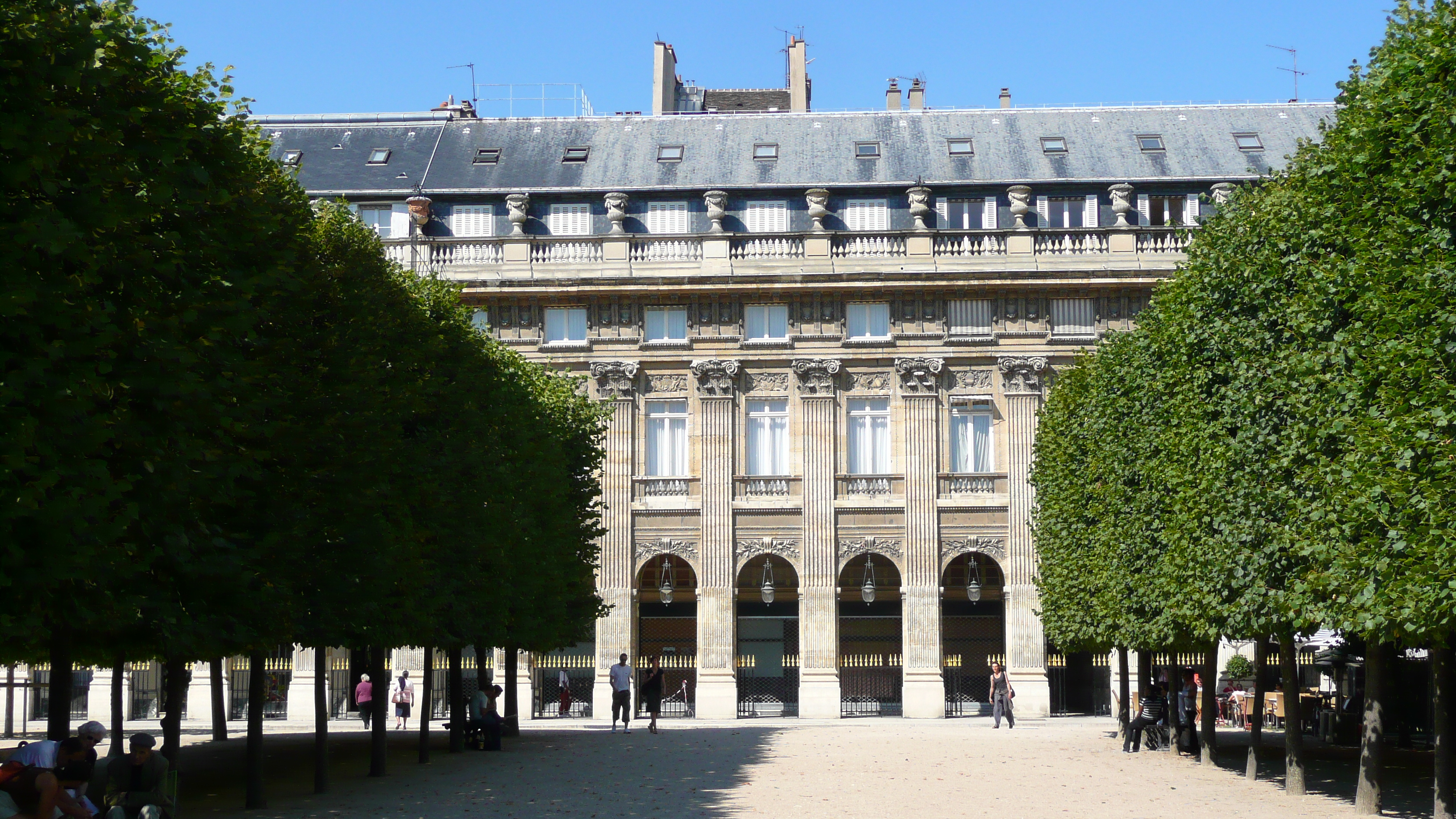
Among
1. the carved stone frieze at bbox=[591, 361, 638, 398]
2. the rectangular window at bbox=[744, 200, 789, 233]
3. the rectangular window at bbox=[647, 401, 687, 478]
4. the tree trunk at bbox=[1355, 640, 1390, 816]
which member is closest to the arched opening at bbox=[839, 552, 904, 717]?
the rectangular window at bbox=[647, 401, 687, 478]

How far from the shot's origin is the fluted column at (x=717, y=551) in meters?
41.8

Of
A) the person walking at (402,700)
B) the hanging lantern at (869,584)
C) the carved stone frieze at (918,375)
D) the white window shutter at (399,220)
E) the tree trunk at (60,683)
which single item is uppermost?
the white window shutter at (399,220)

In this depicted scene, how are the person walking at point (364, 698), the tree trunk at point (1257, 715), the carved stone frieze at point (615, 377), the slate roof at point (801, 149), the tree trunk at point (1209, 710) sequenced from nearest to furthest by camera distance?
the tree trunk at point (1257, 715) → the tree trunk at point (1209, 710) → the person walking at point (364, 698) → the carved stone frieze at point (615, 377) → the slate roof at point (801, 149)

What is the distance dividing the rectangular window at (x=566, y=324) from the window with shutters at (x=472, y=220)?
11.0 feet

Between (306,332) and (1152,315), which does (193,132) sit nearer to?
(306,332)

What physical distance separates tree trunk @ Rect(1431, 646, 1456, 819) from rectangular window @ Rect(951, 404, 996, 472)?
24677 mm

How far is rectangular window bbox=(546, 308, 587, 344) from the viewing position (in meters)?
43.2

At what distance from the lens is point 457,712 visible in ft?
94.0

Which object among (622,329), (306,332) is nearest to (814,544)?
(622,329)

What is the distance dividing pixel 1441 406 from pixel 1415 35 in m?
3.84

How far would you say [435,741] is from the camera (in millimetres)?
32531

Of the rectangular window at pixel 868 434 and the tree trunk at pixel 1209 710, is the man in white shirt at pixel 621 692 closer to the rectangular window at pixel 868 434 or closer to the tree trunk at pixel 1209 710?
the rectangular window at pixel 868 434

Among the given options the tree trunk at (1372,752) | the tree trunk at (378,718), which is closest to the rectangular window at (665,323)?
the tree trunk at (378,718)

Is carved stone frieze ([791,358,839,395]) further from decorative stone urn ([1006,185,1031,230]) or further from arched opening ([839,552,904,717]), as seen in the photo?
decorative stone urn ([1006,185,1031,230])
